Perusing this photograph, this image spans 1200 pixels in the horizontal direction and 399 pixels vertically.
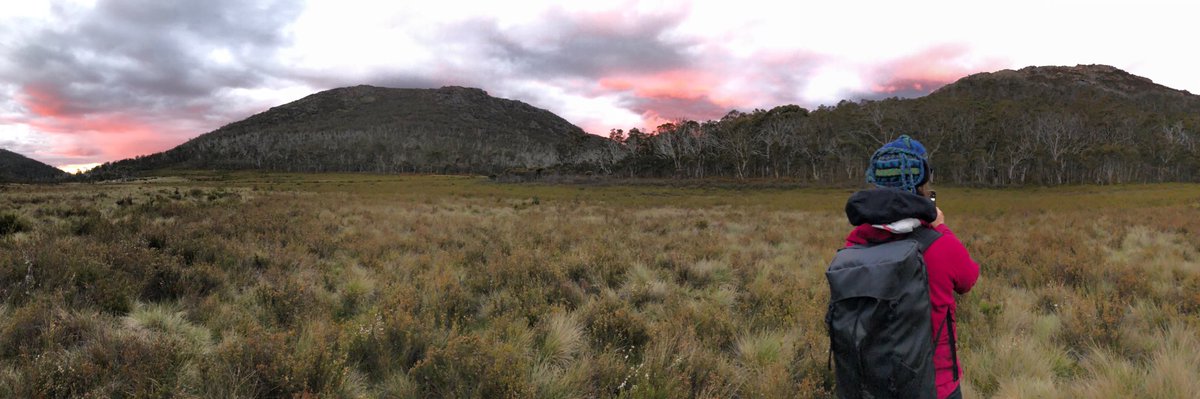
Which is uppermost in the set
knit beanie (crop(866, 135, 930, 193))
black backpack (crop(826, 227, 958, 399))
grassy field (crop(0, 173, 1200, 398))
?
knit beanie (crop(866, 135, 930, 193))

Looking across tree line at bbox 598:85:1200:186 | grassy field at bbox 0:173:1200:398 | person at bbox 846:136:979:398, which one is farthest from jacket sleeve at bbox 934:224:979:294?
tree line at bbox 598:85:1200:186

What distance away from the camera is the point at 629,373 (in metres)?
3.91

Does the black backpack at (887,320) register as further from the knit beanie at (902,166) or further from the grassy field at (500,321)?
the grassy field at (500,321)

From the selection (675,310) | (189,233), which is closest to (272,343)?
(675,310)

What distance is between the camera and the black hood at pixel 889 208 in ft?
8.13

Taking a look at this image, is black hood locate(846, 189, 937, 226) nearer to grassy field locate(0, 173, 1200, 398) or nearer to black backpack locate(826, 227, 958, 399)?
black backpack locate(826, 227, 958, 399)

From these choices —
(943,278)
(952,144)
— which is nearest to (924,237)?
(943,278)

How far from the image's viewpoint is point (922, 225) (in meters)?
2.73

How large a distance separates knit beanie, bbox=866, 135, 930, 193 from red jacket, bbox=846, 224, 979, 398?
0.34 m

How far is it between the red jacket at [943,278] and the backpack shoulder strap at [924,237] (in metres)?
0.03

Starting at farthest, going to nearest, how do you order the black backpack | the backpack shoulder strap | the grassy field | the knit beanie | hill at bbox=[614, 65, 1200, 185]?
hill at bbox=[614, 65, 1200, 185]
the grassy field
the knit beanie
the backpack shoulder strap
the black backpack

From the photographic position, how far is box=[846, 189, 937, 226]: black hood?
2479 millimetres

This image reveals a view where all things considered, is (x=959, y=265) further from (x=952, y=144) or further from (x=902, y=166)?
(x=952, y=144)

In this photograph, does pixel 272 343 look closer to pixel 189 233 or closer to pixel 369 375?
pixel 369 375
